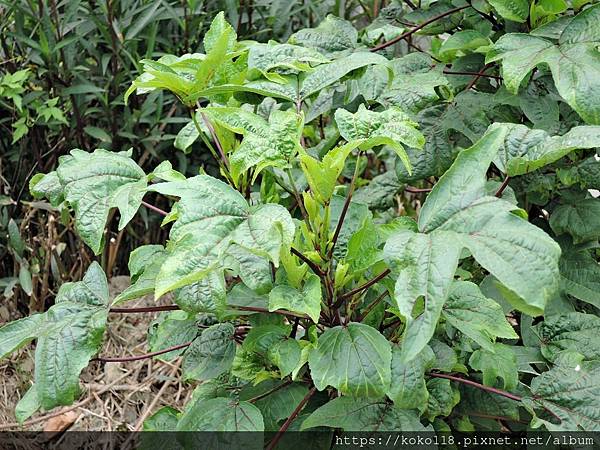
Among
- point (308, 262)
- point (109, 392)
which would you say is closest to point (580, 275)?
point (308, 262)

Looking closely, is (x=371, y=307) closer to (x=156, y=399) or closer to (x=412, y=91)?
(x=412, y=91)

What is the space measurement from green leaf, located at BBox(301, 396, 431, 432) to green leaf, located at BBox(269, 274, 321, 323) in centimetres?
15

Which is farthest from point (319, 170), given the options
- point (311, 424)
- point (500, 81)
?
point (500, 81)

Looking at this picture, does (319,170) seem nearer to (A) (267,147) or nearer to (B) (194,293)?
(A) (267,147)

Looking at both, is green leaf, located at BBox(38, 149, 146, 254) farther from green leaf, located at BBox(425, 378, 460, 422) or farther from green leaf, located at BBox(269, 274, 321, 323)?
green leaf, located at BBox(425, 378, 460, 422)

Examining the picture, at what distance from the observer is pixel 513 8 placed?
124 cm

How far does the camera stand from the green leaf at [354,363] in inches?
34.5

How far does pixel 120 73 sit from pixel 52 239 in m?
0.52

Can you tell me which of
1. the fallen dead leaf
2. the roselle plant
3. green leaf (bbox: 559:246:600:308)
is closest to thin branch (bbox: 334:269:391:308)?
the roselle plant

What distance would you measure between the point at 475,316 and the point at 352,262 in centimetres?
18

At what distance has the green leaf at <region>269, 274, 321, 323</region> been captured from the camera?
88 cm

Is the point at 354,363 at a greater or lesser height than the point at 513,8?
lesser

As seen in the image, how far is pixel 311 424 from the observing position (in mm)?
934

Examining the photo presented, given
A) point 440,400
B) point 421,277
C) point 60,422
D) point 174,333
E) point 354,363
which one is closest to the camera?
point 421,277
